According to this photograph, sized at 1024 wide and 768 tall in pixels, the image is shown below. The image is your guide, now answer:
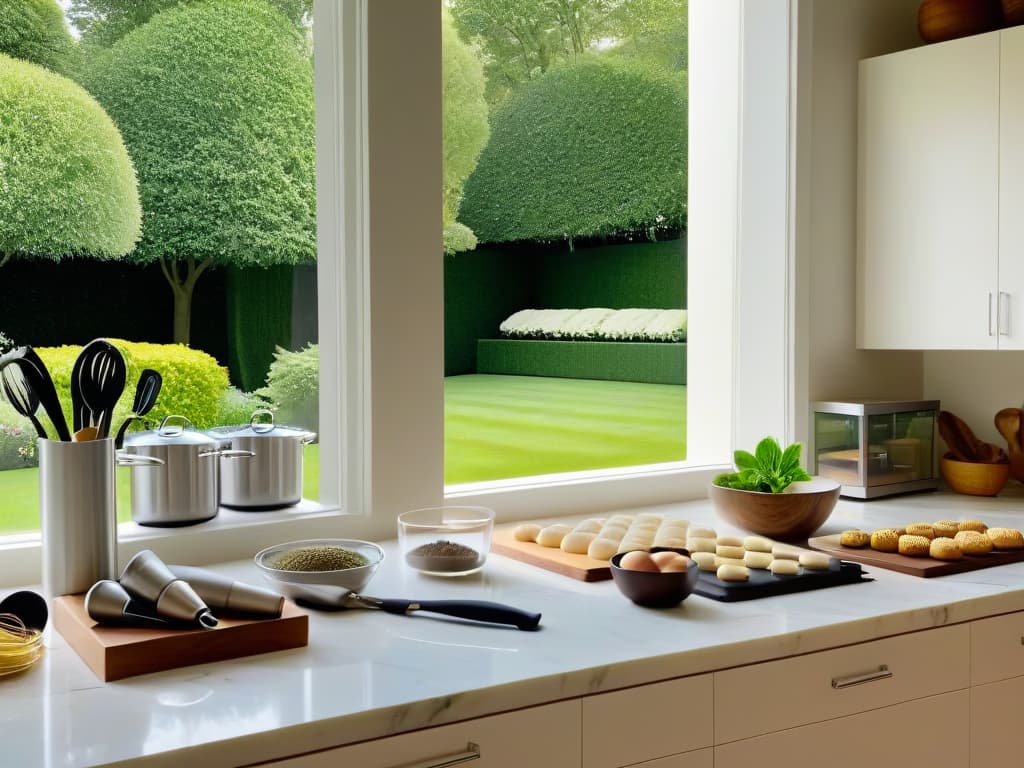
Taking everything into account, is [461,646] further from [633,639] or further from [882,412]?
[882,412]

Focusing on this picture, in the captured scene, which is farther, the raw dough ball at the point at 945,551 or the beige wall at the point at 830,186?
the beige wall at the point at 830,186

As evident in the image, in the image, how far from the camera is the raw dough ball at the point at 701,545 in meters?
1.95

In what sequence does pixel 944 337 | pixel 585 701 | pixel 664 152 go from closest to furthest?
pixel 585 701, pixel 944 337, pixel 664 152

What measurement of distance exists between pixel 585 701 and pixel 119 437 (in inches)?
34.6

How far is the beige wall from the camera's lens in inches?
107

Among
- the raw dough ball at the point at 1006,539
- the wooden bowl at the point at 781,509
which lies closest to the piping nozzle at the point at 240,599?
the wooden bowl at the point at 781,509

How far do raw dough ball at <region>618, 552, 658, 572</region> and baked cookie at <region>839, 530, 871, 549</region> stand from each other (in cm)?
57

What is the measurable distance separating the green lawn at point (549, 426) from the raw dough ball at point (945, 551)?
950 millimetres

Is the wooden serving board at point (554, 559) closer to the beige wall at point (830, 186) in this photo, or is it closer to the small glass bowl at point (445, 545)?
the small glass bowl at point (445, 545)

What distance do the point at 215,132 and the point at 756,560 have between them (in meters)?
1.33

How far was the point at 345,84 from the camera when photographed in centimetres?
214

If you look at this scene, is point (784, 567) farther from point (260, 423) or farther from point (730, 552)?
point (260, 423)

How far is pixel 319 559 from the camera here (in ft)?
5.53

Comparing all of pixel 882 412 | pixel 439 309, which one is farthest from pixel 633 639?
pixel 882 412
